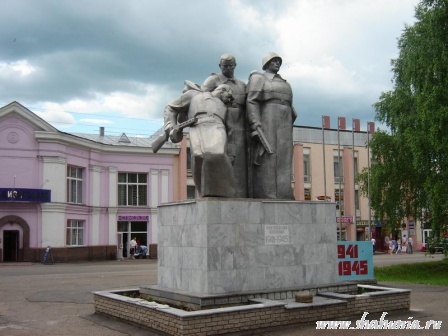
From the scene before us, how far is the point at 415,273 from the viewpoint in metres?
23.6

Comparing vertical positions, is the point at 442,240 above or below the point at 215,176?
below

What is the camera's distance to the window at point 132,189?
40438 millimetres

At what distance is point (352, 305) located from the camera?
9.78 meters

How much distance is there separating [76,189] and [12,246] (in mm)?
5473

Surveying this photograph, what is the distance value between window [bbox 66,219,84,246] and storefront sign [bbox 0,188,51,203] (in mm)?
2870

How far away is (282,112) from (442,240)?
14974 millimetres

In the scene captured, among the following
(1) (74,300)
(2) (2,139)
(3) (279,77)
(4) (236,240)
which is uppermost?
(2) (2,139)

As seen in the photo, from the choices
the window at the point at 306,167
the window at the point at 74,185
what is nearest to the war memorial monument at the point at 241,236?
the window at the point at 74,185

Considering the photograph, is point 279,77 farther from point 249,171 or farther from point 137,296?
point 137,296

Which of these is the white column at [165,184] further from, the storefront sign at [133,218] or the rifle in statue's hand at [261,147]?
the rifle in statue's hand at [261,147]

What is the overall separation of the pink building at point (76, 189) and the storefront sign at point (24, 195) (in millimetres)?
56

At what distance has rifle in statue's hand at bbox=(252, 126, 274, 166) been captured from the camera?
1055cm

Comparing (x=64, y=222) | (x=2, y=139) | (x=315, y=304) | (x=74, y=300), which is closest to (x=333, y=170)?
(x=64, y=222)

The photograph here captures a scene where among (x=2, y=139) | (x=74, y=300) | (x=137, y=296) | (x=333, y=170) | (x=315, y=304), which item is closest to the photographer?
(x=315, y=304)
